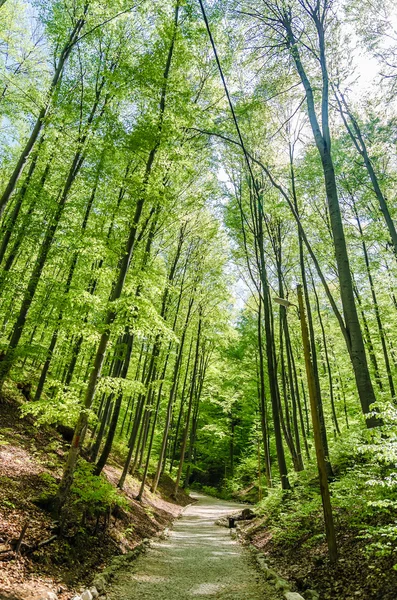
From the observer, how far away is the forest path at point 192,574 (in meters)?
4.88

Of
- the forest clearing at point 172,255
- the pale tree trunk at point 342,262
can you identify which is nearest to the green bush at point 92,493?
the forest clearing at point 172,255

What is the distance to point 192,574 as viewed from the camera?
6.09m

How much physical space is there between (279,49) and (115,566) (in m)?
11.0

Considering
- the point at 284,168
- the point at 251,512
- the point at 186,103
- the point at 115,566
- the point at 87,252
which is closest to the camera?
the point at 115,566

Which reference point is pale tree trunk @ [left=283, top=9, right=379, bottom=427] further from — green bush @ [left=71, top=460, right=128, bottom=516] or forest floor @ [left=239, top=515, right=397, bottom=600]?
green bush @ [left=71, top=460, right=128, bottom=516]

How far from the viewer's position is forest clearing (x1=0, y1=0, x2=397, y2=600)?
17.0 feet

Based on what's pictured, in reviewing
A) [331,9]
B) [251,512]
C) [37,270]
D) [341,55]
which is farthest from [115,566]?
[341,55]

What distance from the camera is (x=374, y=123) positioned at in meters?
9.52

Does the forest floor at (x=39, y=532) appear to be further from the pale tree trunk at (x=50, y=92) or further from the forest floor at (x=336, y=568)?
Answer: the pale tree trunk at (x=50, y=92)

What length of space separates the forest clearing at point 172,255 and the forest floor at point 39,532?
0.04 meters

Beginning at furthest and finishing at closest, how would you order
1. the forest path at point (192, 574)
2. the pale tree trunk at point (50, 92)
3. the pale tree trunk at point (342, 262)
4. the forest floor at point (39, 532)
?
the pale tree trunk at point (50, 92), the pale tree trunk at point (342, 262), the forest path at point (192, 574), the forest floor at point (39, 532)

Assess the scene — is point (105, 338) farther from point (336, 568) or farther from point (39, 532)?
point (336, 568)

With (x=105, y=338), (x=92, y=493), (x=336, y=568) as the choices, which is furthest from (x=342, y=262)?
(x=92, y=493)

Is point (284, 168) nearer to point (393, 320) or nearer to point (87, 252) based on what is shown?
point (393, 320)
